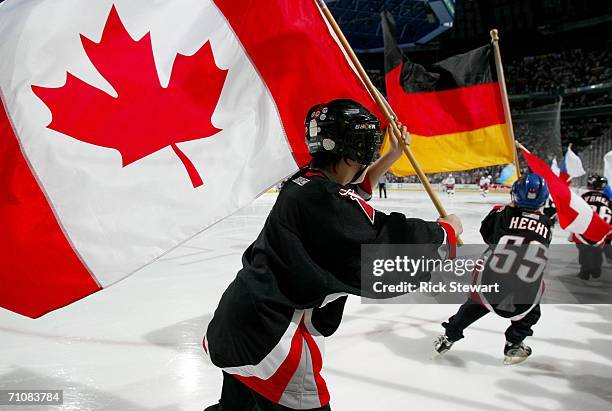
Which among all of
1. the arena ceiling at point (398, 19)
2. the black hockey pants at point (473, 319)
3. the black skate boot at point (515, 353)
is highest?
the arena ceiling at point (398, 19)

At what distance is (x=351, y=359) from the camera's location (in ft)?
11.4

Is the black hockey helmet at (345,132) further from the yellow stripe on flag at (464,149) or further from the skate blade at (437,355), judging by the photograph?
the yellow stripe on flag at (464,149)

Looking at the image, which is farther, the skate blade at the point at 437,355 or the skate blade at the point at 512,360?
the skate blade at the point at 437,355

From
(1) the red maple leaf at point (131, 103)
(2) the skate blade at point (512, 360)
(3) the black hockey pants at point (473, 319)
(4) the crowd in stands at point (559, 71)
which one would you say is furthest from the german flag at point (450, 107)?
(4) the crowd in stands at point (559, 71)

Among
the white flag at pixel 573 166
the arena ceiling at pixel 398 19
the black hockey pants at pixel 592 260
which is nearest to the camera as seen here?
the black hockey pants at pixel 592 260

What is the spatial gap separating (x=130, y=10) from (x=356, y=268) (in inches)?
54.3

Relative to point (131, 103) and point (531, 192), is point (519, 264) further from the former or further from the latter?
point (131, 103)

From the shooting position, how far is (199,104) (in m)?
2.04

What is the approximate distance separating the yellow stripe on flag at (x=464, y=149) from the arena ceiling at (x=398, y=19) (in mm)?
25894

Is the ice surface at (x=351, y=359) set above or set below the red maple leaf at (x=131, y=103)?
below

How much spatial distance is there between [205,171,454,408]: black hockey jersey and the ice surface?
1.42m

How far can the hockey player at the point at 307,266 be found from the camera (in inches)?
56.4

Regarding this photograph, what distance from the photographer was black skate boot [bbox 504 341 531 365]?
11.1 feet

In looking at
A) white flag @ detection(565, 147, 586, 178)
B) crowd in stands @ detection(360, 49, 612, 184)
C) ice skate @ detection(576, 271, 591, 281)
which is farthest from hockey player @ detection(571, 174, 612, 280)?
crowd in stands @ detection(360, 49, 612, 184)
